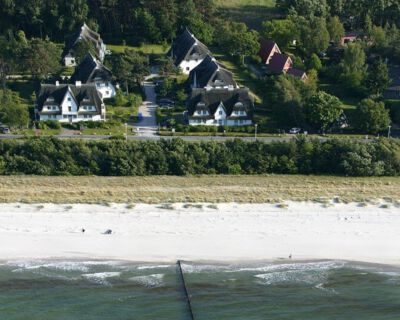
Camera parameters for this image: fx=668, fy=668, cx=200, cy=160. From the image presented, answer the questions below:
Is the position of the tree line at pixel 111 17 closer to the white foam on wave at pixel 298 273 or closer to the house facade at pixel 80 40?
the house facade at pixel 80 40

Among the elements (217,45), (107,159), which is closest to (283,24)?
(217,45)

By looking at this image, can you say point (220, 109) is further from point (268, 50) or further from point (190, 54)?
point (268, 50)

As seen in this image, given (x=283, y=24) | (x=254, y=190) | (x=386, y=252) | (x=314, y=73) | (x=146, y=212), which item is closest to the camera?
(x=386, y=252)

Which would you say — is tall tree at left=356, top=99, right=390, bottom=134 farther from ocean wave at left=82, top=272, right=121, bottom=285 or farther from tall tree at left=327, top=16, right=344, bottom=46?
ocean wave at left=82, top=272, right=121, bottom=285

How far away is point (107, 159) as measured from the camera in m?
40.8

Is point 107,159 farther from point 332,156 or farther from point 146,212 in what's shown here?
point 332,156

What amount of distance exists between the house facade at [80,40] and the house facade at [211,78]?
9.55 m

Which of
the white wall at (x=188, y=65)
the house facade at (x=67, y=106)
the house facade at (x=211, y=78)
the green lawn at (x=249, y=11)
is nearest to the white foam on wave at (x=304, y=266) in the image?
the house facade at (x=67, y=106)

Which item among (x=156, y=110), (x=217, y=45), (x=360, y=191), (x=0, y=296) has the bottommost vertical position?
(x=0, y=296)

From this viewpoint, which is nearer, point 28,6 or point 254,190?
point 254,190

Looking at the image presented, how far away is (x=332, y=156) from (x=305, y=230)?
1054 cm

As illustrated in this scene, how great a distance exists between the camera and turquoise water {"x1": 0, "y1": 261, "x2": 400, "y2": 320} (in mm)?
26094

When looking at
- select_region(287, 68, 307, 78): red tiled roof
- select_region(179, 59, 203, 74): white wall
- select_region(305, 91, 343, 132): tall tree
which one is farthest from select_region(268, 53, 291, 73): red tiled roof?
select_region(305, 91, 343, 132): tall tree

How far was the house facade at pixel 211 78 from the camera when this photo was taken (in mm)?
52906
